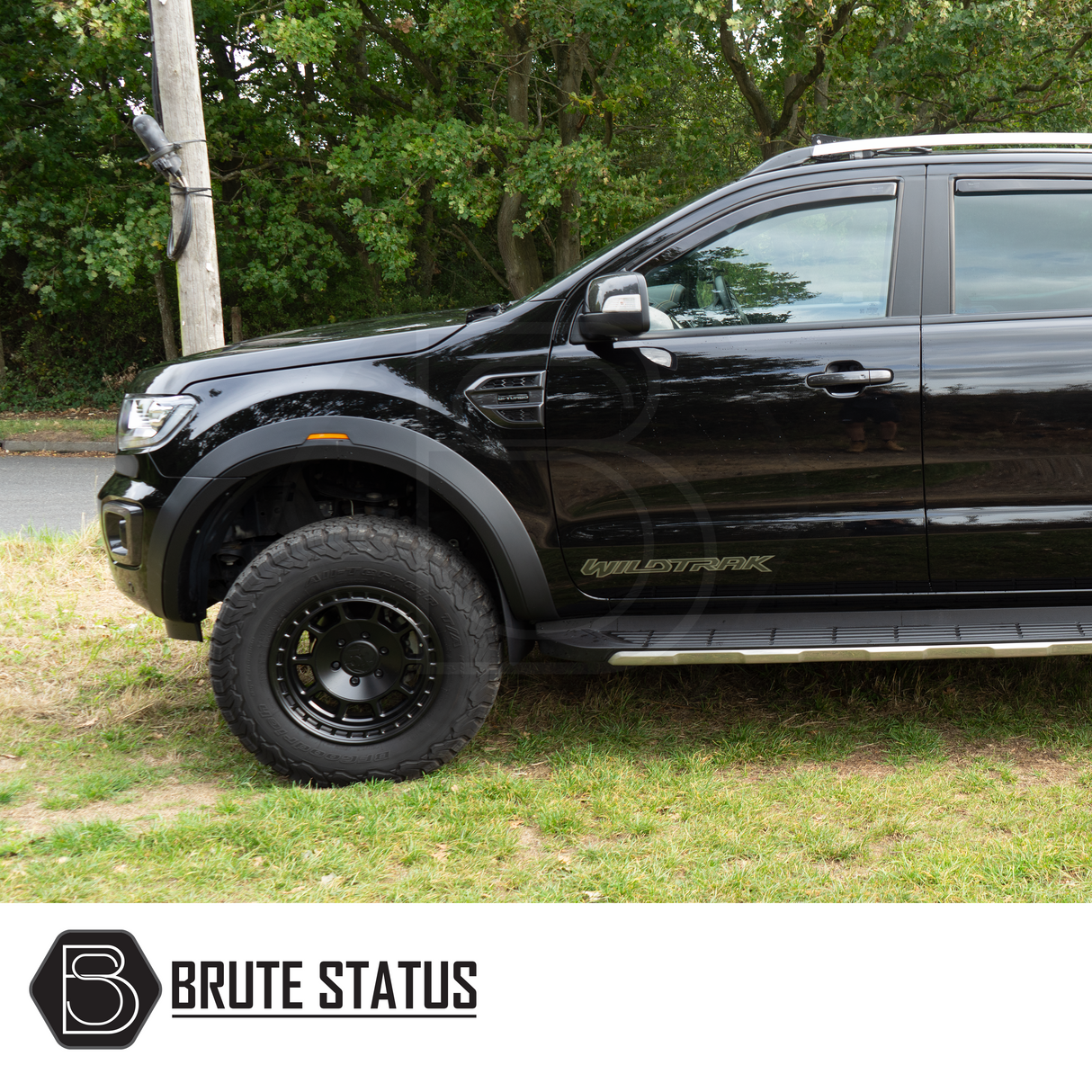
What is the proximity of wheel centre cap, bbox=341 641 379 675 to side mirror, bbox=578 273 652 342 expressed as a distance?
1.25 m

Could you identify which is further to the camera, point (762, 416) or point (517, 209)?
point (517, 209)

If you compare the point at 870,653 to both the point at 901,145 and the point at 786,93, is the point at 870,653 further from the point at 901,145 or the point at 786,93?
the point at 786,93

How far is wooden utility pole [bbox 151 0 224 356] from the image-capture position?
5977 mm

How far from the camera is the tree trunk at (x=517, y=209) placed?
541 inches

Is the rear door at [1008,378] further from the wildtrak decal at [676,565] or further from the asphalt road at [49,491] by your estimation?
the asphalt road at [49,491]

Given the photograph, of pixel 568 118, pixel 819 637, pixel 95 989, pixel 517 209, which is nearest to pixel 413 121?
pixel 517 209

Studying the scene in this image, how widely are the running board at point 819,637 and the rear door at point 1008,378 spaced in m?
0.13

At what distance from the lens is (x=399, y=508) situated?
12.6ft

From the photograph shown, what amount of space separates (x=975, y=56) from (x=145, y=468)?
11.7 meters

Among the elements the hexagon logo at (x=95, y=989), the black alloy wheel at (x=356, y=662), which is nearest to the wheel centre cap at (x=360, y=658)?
the black alloy wheel at (x=356, y=662)

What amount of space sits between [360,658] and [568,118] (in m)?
13.0

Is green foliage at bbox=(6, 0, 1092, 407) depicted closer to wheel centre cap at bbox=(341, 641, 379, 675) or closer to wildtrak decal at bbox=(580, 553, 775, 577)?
wildtrak decal at bbox=(580, 553, 775, 577)

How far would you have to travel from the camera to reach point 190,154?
20.0 ft

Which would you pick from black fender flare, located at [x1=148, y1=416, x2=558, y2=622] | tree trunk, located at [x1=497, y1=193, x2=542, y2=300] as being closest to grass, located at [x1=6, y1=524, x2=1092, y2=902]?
black fender flare, located at [x1=148, y1=416, x2=558, y2=622]
